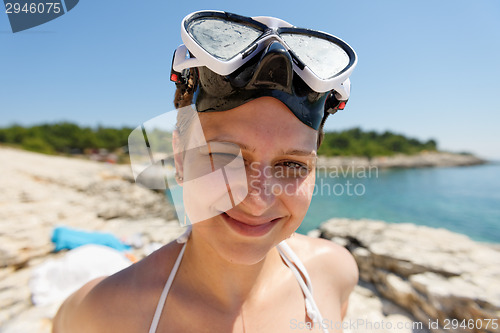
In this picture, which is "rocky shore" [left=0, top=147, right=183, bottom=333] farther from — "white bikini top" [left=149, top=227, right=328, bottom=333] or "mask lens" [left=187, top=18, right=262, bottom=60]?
"mask lens" [left=187, top=18, right=262, bottom=60]

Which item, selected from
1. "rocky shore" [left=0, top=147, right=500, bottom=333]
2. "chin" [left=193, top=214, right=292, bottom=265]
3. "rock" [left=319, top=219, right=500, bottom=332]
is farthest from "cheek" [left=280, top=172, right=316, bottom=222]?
"rock" [left=319, top=219, right=500, bottom=332]

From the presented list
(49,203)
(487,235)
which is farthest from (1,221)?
(487,235)

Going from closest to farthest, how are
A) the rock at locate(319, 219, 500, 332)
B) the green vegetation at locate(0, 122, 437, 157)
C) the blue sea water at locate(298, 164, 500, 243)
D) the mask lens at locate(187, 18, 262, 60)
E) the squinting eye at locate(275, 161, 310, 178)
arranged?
the squinting eye at locate(275, 161, 310, 178) < the mask lens at locate(187, 18, 262, 60) < the rock at locate(319, 219, 500, 332) < the blue sea water at locate(298, 164, 500, 243) < the green vegetation at locate(0, 122, 437, 157)

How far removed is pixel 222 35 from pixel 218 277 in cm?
140

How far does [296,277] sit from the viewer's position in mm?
1753

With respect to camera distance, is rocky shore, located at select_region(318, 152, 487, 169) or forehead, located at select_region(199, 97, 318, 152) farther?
rocky shore, located at select_region(318, 152, 487, 169)

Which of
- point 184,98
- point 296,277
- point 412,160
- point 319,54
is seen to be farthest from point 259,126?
point 412,160

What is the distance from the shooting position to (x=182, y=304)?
1.43 m

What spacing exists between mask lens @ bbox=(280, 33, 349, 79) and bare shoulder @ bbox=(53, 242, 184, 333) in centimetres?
145

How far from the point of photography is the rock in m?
2.62

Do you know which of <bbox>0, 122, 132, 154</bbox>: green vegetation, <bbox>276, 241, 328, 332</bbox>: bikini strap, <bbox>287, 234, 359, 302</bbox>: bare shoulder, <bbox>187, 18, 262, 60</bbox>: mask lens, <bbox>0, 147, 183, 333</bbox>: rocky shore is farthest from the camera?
<bbox>0, 122, 132, 154</bbox>: green vegetation

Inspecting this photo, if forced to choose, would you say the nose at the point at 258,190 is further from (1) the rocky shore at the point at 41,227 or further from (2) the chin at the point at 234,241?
(1) the rocky shore at the point at 41,227

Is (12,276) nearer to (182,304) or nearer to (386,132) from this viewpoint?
(182,304)

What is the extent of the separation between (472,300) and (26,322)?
4.55m
